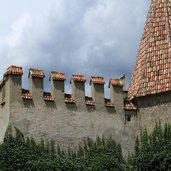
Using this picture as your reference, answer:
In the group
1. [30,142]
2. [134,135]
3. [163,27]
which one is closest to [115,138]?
[134,135]

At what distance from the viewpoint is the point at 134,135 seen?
1944 centimetres

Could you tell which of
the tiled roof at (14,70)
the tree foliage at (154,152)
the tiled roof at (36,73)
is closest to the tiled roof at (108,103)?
the tree foliage at (154,152)

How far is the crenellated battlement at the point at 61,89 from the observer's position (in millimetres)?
17750

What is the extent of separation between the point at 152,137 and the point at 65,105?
3350 mm

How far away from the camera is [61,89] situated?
18500mm

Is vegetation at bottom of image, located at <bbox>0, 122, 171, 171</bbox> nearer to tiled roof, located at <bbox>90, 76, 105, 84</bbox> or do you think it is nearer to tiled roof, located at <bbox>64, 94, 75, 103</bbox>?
tiled roof, located at <bbox>64, 94, 75, 103</bbox>

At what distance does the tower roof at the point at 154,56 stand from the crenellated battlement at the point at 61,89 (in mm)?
993

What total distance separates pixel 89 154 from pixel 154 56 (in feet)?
16.0

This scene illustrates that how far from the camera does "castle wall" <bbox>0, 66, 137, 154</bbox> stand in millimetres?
17578

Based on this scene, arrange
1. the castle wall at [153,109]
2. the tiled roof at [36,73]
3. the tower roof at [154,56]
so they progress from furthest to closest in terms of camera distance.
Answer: the tower roof at [154,56]
the castle wall at [153,109]
the tiled roof at [36,73]

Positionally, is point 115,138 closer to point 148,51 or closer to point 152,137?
point 152,137

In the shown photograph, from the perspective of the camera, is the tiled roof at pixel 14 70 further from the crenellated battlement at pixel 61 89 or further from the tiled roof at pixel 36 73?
the tiled roof at pixel 36 73

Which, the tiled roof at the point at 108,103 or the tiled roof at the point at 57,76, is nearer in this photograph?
the tiled roof at the point at 57,76

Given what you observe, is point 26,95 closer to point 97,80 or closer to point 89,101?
point 89,101
